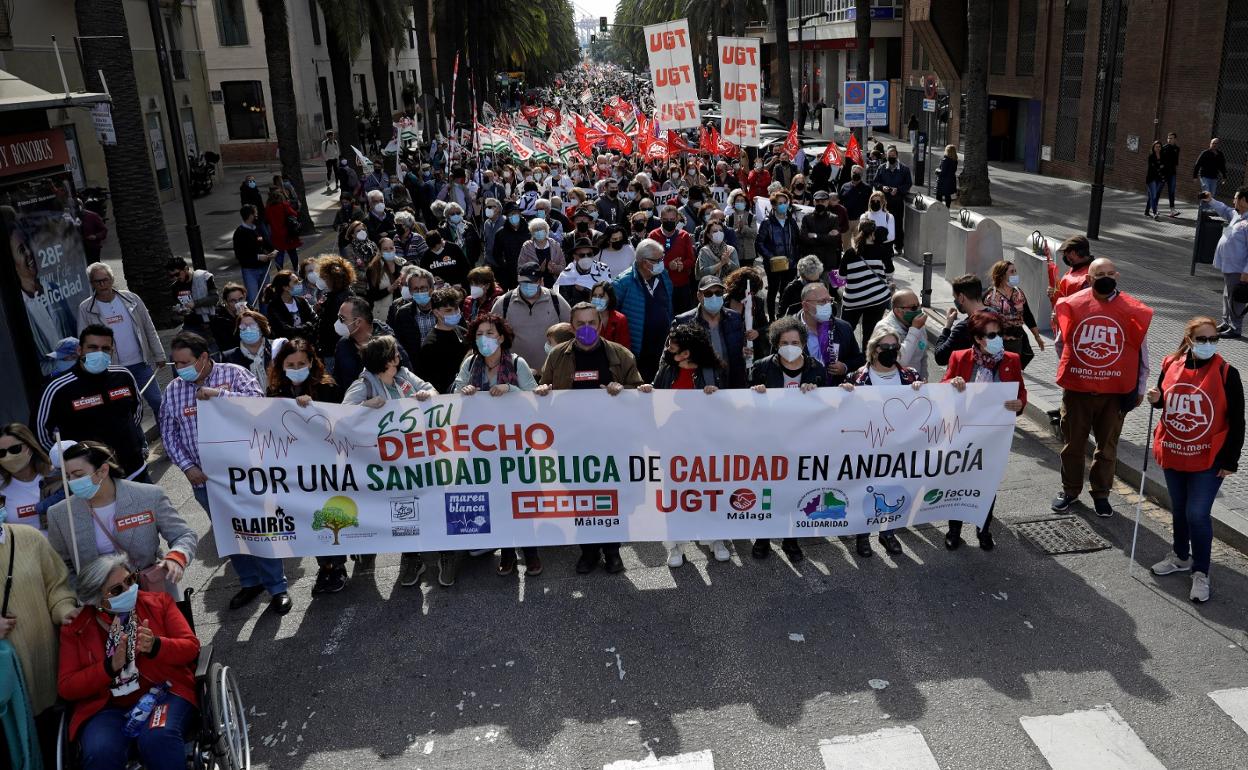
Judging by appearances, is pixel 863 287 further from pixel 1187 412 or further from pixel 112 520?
pixel 112 520

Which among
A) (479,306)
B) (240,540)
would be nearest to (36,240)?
(479,306)

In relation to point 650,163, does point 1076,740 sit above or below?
below

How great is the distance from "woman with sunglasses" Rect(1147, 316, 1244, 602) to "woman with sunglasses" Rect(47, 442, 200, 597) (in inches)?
222

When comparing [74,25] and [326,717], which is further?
[74,25]

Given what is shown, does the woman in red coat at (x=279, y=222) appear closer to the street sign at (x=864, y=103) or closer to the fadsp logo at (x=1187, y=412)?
the fadsp logo at (x=1187, y=412)

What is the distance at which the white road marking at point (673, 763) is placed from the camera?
5008 millimetres

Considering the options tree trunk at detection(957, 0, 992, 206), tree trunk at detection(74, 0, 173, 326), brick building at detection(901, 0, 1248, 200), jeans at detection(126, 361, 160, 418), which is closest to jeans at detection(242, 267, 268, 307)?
tree trunk at detection(74, 0, 173, 326)

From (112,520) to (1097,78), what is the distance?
29673mm

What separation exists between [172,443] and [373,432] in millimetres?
1293

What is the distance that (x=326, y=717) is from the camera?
18.1ft

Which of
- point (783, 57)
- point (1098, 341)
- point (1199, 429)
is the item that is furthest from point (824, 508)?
point (783, 57)

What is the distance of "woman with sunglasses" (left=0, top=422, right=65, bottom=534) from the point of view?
5.47 meters

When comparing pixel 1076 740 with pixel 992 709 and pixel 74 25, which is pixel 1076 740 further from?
pixel 74 25

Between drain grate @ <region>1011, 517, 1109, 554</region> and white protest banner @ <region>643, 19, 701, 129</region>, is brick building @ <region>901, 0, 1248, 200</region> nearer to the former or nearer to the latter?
white protest banner @ <region>643, 19, 701, 129</region>
